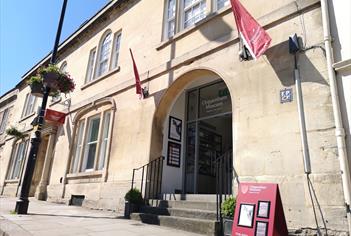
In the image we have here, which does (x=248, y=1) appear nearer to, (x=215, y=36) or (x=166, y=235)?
(x=215, y=36)

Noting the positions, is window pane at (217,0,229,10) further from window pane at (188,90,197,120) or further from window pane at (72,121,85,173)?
A: window pane at (72,121,85,173)

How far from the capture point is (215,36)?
Answer: 25.4 ft

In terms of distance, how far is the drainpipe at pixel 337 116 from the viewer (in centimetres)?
448

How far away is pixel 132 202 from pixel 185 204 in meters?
1.54

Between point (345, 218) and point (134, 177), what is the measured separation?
18.1 feet

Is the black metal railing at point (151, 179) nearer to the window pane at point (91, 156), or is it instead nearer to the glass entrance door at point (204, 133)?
the glass entrance door at point (204, 133)

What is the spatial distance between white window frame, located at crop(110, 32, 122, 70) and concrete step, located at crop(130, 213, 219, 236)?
653 centimetres

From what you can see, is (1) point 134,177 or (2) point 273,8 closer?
(2) point 273,8

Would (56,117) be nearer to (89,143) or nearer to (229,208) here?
(89,143)

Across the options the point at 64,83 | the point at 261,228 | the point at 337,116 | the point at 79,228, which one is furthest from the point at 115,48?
the point at 261,228

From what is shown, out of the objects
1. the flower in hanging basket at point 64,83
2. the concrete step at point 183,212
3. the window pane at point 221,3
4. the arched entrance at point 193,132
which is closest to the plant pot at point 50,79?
the flower in hanging basket at point 64,83

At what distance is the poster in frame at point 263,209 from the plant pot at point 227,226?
98 cm

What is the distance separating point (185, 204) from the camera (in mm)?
6766

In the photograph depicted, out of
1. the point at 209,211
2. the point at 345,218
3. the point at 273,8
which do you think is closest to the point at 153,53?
the point at 273,8
